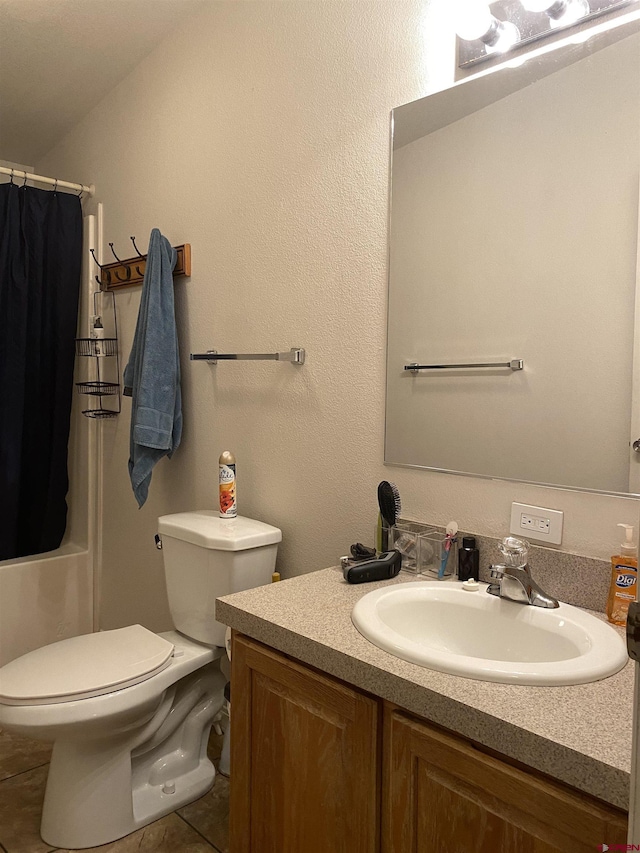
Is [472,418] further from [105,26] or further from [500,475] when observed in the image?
[105,26]

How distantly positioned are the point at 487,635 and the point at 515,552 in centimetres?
17

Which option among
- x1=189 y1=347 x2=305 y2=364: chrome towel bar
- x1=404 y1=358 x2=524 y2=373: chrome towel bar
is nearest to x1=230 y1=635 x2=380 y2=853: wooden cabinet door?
x1=404 y1=358 x2=524 y2=373: chrome towel bar

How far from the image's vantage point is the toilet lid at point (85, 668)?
1481 mm

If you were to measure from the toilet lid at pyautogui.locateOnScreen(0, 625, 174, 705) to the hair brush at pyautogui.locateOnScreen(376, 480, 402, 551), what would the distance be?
675mm

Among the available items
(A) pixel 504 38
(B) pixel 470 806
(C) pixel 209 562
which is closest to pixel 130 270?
(C) pixel 209 562

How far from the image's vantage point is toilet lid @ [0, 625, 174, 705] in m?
1.48

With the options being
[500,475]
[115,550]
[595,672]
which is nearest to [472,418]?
[500,475]

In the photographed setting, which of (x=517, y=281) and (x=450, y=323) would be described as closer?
(x=517, y=281)

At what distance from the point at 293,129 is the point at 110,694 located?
160cm

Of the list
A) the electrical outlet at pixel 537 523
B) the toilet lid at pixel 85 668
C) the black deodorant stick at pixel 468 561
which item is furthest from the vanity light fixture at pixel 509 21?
the toilet lid at pixel 85 668

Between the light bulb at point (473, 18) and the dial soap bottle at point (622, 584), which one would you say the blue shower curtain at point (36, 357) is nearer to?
the light bulb at point (473, 18)

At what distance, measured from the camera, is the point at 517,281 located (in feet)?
4.33

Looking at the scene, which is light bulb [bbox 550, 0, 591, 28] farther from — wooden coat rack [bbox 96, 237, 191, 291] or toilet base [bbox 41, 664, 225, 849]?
toilet base [bbox 41, 664, 225, 849]

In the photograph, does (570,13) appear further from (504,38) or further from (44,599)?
(44,599)
